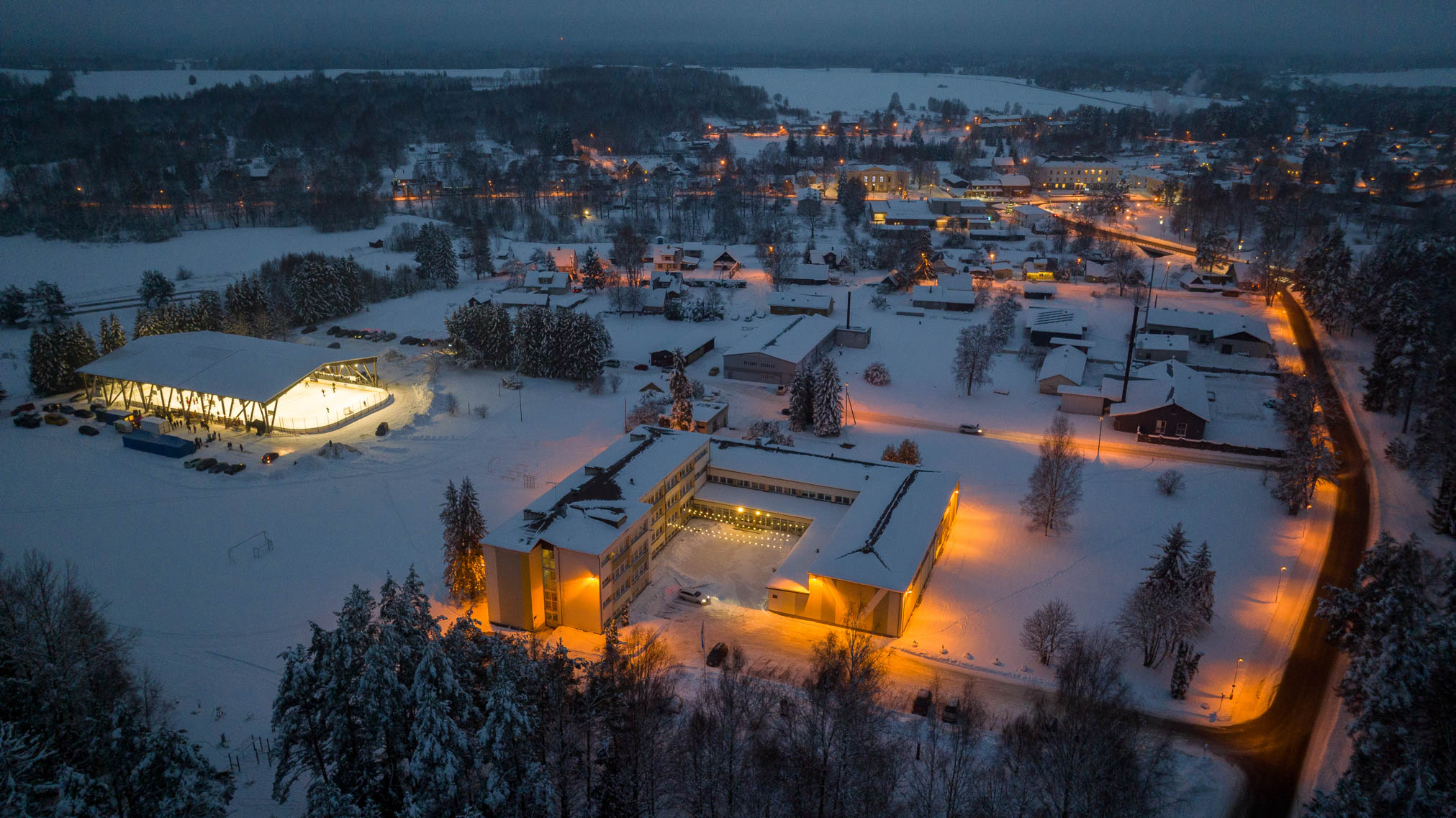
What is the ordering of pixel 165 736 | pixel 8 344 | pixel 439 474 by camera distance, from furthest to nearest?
pixel 8 344 → pixel 439 474 → pixel 165 736

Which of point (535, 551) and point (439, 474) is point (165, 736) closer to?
point (535, 551)

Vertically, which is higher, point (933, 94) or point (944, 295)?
point (933, 94)

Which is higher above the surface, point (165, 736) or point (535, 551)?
point (165, 736)

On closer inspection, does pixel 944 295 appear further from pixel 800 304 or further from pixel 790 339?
pixel 790 339

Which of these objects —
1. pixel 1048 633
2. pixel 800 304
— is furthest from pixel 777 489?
pixel 800 304

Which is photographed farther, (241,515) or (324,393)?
(324,393)

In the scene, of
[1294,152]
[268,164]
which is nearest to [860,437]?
[268,164]

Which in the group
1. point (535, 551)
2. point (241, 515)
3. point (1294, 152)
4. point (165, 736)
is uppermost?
point (1294, 152)

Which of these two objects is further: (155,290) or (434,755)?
(155,290)
